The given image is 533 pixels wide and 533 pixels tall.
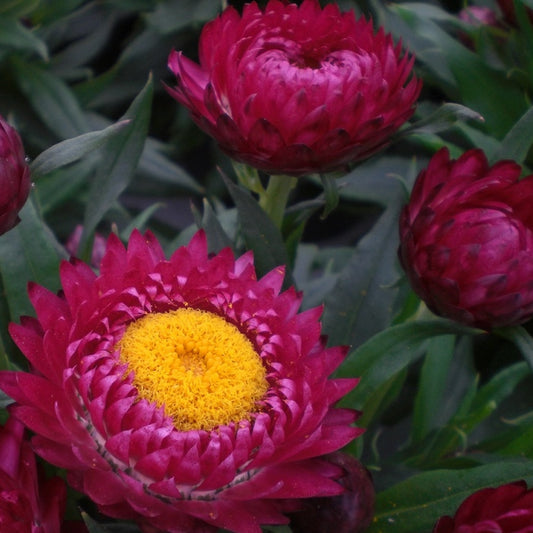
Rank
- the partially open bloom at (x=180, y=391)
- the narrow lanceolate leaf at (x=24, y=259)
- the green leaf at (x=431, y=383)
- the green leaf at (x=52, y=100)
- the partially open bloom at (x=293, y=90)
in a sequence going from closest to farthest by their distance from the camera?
the partially open bloom at (x=180, y=391), the partially open bloom at (x=293, y=90), the narrow lanceolate leaf at (x=24, y=259), the green leaf at (x=431, y=383), the green leaf at (x=52, y=100)

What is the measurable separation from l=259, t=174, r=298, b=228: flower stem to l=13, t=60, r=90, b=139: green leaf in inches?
22.7

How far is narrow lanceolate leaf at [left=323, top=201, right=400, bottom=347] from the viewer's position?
771 mm

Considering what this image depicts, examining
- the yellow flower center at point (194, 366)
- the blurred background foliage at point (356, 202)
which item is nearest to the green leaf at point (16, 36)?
the blurred background foliage at point (356, 202)

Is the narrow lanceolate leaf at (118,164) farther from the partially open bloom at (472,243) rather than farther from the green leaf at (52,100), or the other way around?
the green leaf at (52,100)

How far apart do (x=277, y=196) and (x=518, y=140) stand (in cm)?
22

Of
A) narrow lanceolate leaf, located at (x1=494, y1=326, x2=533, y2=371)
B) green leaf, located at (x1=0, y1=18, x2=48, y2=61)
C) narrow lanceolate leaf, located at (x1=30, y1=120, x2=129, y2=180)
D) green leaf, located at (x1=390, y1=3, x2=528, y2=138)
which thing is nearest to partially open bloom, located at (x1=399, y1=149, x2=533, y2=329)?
narrow lanceolate leaf, located at (x1=494, y1=326, x2=533, y2=371)

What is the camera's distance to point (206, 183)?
153 centimetres

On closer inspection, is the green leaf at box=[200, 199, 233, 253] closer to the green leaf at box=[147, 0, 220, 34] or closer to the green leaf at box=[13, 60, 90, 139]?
the green leaf at box=[13, 60, 90, 139]

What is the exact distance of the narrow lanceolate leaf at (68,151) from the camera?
1.97 feet

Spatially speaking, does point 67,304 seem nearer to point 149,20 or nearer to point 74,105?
point 74,105

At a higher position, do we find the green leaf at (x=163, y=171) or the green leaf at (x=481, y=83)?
the green leaf at (x=481, y=83)

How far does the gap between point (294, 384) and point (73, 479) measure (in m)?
0.14

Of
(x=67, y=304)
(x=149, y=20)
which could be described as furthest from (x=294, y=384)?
(x=149, y=20)

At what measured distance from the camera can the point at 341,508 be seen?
562 mm
